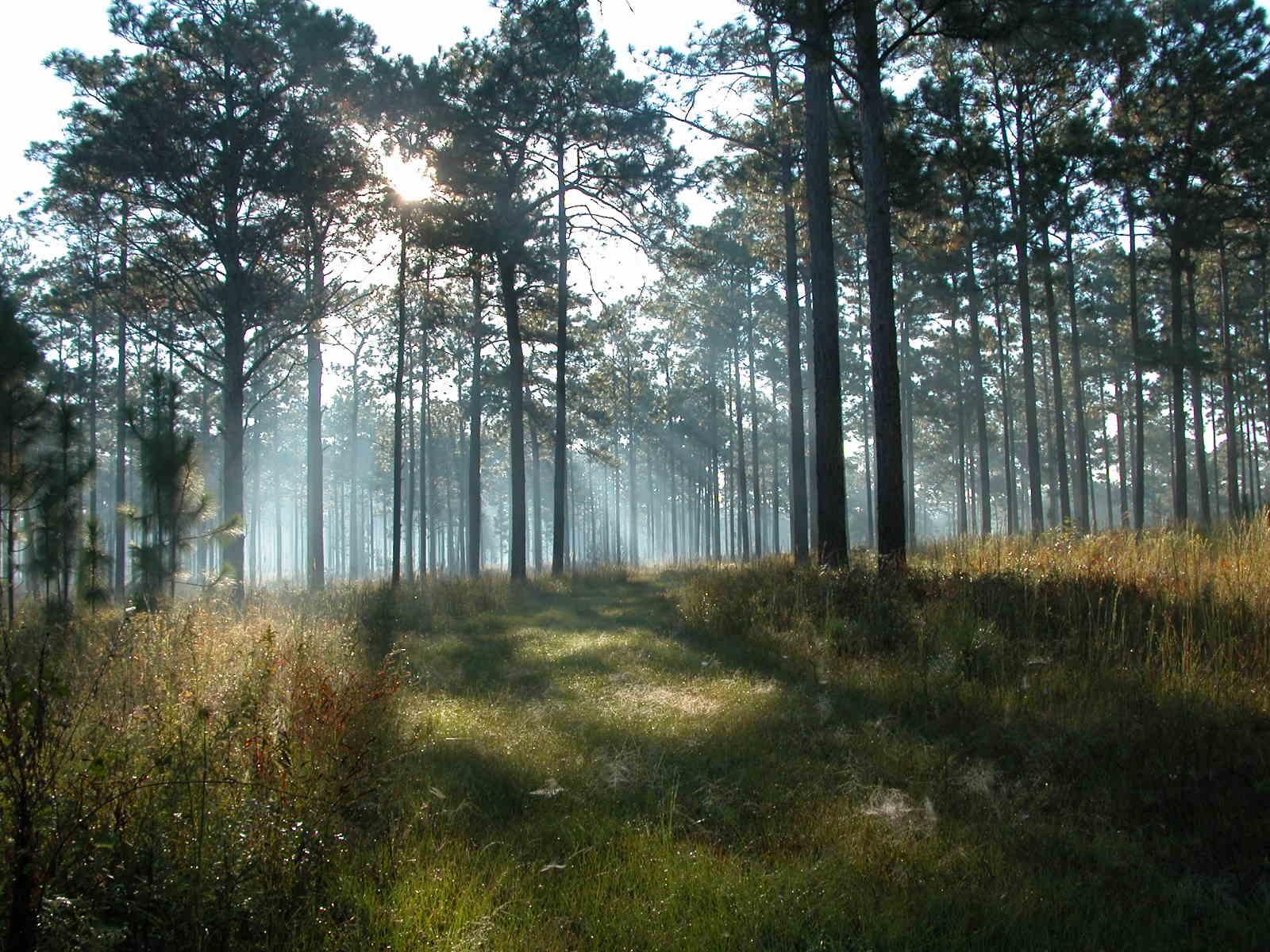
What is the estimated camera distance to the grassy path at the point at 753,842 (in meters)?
3.13

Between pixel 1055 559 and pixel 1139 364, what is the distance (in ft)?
57.6

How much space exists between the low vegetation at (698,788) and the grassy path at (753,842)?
0.02 metres

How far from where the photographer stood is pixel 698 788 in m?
Answer: 4.61

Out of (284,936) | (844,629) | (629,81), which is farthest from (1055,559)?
(629,81)

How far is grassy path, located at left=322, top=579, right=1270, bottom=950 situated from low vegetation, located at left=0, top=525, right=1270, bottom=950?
0.02 metres

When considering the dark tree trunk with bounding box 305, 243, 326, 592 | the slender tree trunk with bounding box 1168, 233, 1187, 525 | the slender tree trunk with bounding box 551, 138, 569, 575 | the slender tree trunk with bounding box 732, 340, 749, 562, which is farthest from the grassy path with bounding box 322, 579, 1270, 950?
the slender tree trunk with bounding box 732, 340, 749, 562

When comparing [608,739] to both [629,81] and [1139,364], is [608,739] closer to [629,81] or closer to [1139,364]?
[629,81]

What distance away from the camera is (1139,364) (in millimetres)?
22812

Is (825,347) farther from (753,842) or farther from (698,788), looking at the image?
(753,842)

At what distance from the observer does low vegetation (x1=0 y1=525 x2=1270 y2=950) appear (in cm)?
304

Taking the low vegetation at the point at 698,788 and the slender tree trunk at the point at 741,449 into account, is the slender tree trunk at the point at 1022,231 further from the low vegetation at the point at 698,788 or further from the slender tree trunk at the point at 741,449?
the low vegetation at the point at 698,788

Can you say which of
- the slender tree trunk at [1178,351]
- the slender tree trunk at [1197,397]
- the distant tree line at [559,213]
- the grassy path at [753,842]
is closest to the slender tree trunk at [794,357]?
the distant tree line at [559,213]

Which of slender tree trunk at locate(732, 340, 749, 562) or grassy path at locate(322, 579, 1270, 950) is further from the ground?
slender tree trunk at locate(732, 340, 749, 562)

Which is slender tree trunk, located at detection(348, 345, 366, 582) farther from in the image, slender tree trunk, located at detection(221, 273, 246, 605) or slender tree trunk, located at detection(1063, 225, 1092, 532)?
slender tree trunk, located at detection(1063, 225, 1092, 532)
